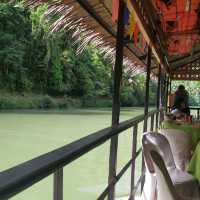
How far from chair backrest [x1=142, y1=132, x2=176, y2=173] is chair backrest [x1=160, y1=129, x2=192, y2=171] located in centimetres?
12

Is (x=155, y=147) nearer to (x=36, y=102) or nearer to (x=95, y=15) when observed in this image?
(x=95, y=15)

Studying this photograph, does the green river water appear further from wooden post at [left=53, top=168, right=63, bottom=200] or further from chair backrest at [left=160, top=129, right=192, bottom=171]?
wooden post at [left=53, top=168, right=63, bottom=200]

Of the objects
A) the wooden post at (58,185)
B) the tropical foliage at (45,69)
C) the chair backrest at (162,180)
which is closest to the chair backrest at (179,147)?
the chair backrest at (162,180)

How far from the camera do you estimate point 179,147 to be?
8.52 ft

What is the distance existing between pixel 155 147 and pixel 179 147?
1.85 feet

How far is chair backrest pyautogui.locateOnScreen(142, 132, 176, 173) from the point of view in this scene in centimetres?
196

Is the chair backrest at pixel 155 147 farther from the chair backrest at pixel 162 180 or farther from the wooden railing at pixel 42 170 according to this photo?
the wooden railing at pixel 42 170

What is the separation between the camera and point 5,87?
2706cm

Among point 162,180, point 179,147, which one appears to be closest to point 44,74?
point 179,147

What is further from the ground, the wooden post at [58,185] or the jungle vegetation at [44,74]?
the jungle vegetation at [44,74]

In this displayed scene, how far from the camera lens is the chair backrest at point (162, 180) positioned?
162cm

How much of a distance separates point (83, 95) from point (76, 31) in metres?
27.6

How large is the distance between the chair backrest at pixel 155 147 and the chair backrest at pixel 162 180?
0.22 m

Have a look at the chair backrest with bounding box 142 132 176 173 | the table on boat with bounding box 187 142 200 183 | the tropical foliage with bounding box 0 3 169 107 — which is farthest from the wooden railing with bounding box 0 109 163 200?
the tropical foliage with bounding box 0 3 169 107
